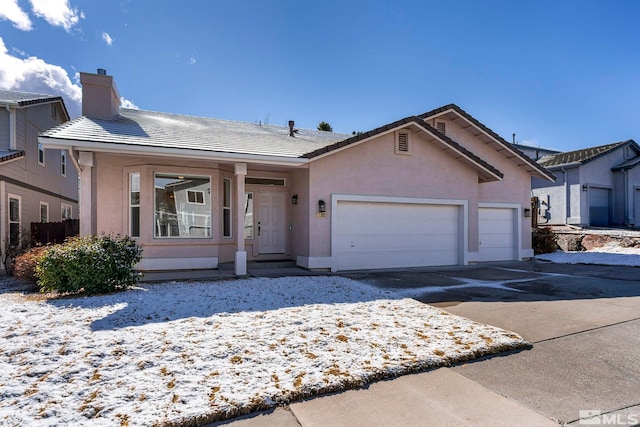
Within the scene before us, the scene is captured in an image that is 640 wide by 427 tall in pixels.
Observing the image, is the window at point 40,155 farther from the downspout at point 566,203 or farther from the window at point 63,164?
the downspout at point 566,203

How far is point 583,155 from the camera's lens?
20047 mm

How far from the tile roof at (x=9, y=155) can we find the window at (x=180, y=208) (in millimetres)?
4682

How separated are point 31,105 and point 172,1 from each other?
283 inches

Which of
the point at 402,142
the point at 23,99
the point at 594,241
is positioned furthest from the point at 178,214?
the point at 594,241

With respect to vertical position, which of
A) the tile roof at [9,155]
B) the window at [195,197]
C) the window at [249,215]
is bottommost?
the window at [249,215]

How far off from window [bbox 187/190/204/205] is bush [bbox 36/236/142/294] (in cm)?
304

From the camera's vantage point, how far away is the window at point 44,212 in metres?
13.7

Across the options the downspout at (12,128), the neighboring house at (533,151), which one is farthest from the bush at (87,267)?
the neighboring house at (533,151)

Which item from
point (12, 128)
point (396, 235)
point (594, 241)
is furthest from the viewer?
point (594, 241)

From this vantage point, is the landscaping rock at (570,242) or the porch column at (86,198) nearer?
the porch column at (86,198)

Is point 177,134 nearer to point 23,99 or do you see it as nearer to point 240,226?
point 240,226

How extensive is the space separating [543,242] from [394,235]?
8.86 meters

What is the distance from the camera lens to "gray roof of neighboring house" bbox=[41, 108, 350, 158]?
25.9ft

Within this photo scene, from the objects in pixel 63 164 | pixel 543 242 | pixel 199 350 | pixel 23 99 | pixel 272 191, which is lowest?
pixel 199 350
